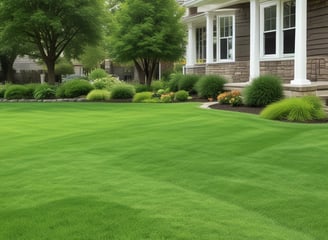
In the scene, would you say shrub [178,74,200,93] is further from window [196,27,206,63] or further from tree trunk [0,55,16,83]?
tree trunk [0,55,16,83]

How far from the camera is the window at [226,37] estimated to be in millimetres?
22797

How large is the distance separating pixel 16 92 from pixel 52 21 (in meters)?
4.02

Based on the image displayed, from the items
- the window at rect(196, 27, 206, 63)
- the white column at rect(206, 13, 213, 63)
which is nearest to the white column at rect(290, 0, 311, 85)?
the white column at rect(206, 13, 213, 63)

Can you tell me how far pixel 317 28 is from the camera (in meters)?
17.0

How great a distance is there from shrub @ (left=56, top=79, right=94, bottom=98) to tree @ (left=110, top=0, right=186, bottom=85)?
2729mm

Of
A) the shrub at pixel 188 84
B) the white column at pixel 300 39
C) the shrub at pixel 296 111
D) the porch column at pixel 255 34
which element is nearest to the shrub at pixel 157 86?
the shrub at pixel 188 84

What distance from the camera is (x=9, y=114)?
16.0m

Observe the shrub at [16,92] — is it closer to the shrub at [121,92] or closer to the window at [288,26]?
the shrub at [121,92]

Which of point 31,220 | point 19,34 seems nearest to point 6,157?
point 31,220

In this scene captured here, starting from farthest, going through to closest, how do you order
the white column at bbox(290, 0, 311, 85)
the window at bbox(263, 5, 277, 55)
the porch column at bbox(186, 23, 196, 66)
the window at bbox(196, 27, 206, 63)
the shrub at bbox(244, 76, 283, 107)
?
the window at bbox(196, 27, 206, 63) < the porch column at bbox(186, 23, 196, 66) < the window at bbox(263, 5, 277, 55) < the white column at bbox(290, 0, 311, 85) < the shrub at bbox(244, 76, 283, 107)

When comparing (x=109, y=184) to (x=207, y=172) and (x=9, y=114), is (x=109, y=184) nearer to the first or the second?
(x=207, y=172)

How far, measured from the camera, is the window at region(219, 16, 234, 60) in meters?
22.8

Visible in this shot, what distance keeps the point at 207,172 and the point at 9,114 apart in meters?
11.0

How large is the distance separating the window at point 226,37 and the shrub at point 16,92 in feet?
32.4
